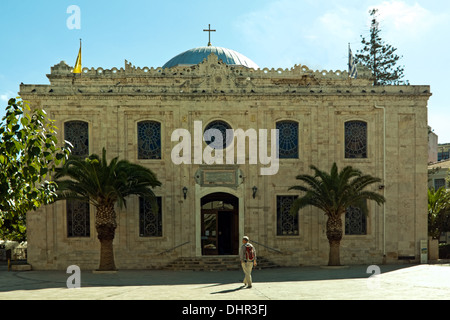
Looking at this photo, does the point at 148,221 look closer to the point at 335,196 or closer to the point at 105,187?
the point at 105,187

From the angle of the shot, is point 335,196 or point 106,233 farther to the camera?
point 335,196

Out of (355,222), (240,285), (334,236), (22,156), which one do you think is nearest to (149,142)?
(334,236)

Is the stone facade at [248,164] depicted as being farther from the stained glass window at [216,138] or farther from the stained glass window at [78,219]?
the stained glass window at [216,138]

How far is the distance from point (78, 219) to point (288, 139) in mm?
10741

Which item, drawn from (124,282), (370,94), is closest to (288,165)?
(370,94)

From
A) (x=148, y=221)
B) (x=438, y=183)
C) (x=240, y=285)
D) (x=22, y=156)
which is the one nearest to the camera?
(x=22, y=156)

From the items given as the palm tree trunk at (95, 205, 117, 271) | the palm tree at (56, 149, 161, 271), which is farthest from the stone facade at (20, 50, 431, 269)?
the palm tree at (56, 149, 161, 271)

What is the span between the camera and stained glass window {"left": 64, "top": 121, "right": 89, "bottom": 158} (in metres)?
24.8

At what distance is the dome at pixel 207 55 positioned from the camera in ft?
108

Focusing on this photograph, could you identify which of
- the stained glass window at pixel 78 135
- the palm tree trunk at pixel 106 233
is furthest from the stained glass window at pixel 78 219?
the palm tree trunk at pixel 106 233

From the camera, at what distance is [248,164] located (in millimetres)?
24984

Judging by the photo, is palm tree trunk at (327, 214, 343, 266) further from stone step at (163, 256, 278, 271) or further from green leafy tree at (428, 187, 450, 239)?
green leafy tree at (428, 187, 450, 239)

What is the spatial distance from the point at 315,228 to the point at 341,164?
335cm

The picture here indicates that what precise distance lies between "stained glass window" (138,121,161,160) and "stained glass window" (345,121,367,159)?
9.19m
